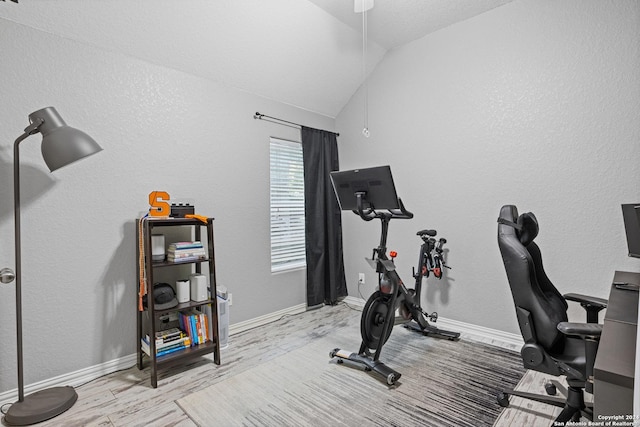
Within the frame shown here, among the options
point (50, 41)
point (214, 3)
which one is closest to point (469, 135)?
point (214, 3)

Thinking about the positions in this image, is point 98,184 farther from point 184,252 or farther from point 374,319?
→ point 374,319

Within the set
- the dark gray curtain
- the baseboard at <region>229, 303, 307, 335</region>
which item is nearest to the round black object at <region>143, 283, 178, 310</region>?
the baseboard at <region>229, 303, 307, 335</region>

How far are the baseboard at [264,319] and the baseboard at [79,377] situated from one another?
0.91 metres

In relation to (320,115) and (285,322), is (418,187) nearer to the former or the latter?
(320,115)

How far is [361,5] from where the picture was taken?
2.95 metres

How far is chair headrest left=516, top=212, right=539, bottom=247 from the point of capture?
1.78m

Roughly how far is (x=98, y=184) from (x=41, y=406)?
1449mm

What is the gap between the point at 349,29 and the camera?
3.38m

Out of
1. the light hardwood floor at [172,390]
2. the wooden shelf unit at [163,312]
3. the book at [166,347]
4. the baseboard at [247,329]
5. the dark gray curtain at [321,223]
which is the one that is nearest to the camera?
the light hardwood floor at [172,390]

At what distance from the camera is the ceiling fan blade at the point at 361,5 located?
2903 millimetres

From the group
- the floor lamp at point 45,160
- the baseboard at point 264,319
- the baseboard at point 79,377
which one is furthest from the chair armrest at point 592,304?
the baseboard at point 79,377

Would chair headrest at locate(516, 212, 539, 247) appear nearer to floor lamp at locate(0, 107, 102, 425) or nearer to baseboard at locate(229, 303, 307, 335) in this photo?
floor lamp at locate(0, 107, 102, 425)

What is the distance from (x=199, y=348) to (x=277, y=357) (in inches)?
24.6

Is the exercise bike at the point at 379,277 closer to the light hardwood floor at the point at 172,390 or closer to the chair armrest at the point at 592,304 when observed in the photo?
the light hardwood floor at the point at 172,390
